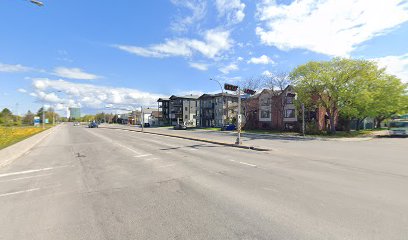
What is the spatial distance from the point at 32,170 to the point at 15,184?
2.84 metres

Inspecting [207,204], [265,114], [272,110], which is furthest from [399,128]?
[207,204]

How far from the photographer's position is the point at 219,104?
229 feet

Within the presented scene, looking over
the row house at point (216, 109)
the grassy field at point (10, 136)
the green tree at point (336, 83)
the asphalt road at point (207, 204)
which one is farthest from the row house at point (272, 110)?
the grassy field at point (10, 136)

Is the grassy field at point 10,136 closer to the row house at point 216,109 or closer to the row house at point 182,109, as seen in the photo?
the row house at point 216,109

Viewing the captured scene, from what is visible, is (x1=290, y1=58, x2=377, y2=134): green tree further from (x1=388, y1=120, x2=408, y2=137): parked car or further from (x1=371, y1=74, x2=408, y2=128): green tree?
(x1=388, y1=120, x2=408, y2=137): parked car

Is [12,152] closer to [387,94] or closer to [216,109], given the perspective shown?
[387,94]

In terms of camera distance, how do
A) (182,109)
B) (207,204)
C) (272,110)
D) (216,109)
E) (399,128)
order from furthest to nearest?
(182,109)
(216,109)
(272,110)
(399,128)
(207,204)

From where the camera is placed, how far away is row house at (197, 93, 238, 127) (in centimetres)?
6700

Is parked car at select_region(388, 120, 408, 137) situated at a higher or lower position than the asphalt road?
higher

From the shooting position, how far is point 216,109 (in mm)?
70750

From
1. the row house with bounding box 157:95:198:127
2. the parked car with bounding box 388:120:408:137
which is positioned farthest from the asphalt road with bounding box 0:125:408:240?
the row house with bounding box 157:95:198:127

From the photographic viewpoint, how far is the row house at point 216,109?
67.0 metres

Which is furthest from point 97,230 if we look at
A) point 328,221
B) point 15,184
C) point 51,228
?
point 15,184

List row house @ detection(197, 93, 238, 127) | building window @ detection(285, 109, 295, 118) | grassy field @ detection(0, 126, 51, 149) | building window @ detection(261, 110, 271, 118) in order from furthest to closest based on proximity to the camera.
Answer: row house @ detection(197, 93, 238, 127) → building window @ detection(261, 110, 271, 118) → building window @ detection(285, 109, 295, 118) → grassy field @ detection(0, 126, 51, 149)
